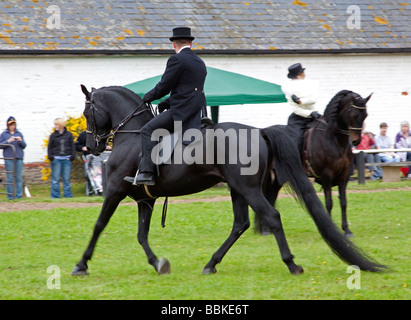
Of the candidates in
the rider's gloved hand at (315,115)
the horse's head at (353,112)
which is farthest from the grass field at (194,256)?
the rider's gloved hand at (315,115)

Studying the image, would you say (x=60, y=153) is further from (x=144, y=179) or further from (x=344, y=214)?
(x=144, y=179)

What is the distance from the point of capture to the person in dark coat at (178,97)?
7.73m

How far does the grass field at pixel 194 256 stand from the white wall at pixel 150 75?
7.58 metres

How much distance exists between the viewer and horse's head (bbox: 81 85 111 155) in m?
8.45

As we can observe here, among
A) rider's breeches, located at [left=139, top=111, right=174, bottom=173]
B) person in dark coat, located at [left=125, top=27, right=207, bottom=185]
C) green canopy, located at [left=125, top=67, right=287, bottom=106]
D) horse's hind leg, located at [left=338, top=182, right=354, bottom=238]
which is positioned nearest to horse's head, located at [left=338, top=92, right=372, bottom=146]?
horse's hind leg, located at [left=338, top=182, right=354, bottom=238]

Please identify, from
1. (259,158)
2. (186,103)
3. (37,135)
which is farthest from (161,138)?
(37,135)

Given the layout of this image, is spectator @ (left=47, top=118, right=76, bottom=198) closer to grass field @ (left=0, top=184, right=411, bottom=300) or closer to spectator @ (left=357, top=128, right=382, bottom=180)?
grass field @ (left=0, top=184, right=411, bottom=300)

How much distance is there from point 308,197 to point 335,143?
10.5ft

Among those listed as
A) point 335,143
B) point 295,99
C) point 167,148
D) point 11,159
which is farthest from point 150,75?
point 167,148

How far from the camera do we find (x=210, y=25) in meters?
22.4

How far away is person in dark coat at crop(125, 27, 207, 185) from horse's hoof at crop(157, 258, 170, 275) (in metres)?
0.93
